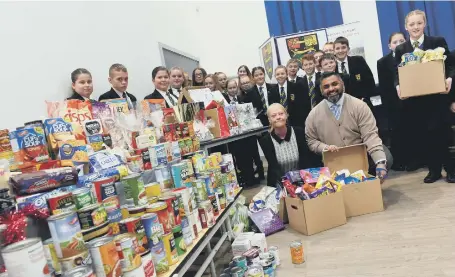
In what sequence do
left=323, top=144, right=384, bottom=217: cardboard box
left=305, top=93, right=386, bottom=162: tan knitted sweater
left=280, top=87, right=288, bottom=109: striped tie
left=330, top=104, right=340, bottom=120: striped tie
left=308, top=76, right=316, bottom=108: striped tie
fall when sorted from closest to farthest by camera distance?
left=323, top=144, right=384, bottom=217: cardboard box, left=305, top=93, right=386, bottom=162: tan knitted sweater, left=330, top=104, right=340, bottom=120: striped tie, left=308, top=76, right=316, bottom=108: striped tie, left=280, top=87, right=288, bottom=109: striped tie

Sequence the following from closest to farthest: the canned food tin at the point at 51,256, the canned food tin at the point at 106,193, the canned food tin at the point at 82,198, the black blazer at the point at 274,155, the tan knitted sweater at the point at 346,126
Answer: the canned food tin at the point at 51,256 → the canned food tin at the point at 82,198 → the canned food tin at the point at 106,193 → the tan knitted sweater at the point at 346,126 → the black blazer at the point at 274,155

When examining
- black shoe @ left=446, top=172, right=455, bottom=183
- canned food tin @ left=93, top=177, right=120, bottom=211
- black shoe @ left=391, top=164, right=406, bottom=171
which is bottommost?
black shoe @ left=391, top=164, right=406, bottom=171

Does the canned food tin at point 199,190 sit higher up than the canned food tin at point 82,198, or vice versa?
the canned food tin at point 82,198

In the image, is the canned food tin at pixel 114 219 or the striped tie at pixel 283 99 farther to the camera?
the striped tie at pixel 283 99

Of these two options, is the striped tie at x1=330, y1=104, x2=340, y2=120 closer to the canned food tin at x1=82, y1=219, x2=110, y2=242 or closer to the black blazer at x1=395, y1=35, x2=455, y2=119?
the black blazer at x1=395, y1=35, x2=455, y2=119

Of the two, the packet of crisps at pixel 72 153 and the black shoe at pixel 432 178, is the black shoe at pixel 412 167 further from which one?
the packet of crisps at pixel 72 153

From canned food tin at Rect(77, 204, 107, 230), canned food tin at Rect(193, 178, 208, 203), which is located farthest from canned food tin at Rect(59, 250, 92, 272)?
canned food tin at Rect(193, 178, 208, 203)

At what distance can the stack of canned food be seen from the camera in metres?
1.02

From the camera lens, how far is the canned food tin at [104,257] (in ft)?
3.55

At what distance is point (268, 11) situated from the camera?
6.92 m

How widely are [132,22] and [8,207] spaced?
3515 mm

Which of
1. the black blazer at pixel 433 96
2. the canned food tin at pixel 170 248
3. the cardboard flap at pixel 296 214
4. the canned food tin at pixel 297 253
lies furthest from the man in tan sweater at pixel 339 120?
the canned food tin at pixel 170 248

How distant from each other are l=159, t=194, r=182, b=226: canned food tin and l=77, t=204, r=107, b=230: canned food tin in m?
0.29

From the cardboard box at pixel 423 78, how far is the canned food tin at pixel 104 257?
3.19 metres
